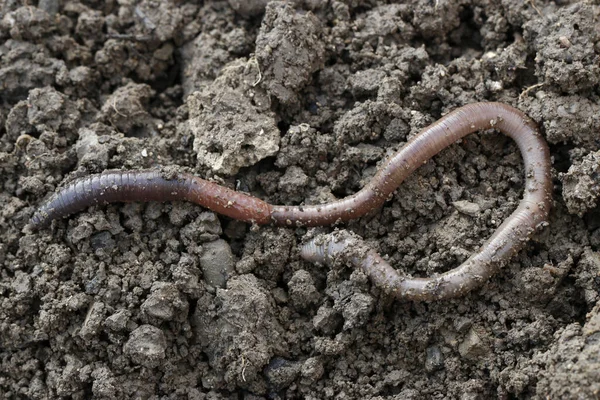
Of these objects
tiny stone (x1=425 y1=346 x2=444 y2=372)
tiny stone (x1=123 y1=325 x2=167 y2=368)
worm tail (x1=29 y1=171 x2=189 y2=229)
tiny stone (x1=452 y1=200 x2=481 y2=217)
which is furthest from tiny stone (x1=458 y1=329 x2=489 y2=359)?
worm tail (x1=29 y1=171 x2=189 y2=229)

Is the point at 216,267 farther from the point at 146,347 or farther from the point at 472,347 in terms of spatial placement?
the point at 472,347

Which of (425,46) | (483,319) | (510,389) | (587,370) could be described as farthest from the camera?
(425,46)

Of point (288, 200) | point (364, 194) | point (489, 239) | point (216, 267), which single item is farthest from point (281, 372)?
point (489, 239)

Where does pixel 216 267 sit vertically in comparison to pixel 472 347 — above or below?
below

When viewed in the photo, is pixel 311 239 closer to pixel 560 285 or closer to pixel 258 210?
pixel 258 210

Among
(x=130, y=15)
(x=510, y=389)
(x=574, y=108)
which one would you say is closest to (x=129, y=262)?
(x=130, y=15)

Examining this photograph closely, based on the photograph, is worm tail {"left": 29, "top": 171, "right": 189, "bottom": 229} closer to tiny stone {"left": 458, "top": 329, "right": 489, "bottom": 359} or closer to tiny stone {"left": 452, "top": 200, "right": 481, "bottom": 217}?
tiny stone {"left": 452, "top": 200, "right": 481, "bottom": 217}

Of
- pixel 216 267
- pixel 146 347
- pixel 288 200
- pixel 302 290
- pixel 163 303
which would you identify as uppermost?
pixel 288 200
